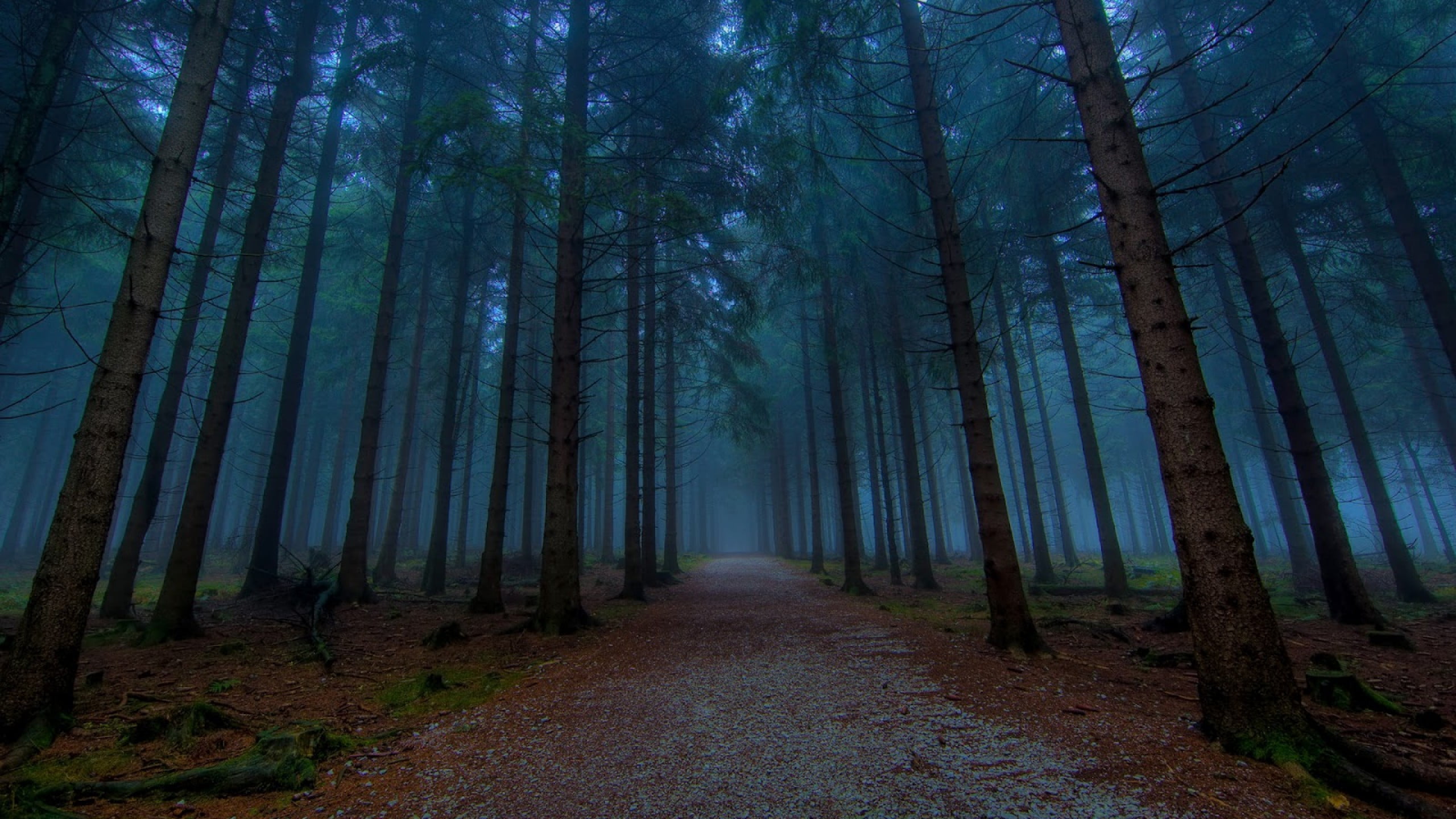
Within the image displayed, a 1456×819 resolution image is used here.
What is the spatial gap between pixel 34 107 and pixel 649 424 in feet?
31.5

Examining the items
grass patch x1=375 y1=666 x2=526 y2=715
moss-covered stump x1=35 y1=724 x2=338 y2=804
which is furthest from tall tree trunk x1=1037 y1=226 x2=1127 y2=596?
moss-covered stump x1=35 y1=724 x2=338 y2=804

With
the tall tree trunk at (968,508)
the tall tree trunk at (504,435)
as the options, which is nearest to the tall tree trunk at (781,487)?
the tall tree trunk at (968,508)

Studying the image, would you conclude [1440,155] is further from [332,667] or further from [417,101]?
[417,101]

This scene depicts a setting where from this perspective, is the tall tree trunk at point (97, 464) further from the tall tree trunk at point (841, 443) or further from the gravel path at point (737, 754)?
the tall tree trunk at point (841, 443)

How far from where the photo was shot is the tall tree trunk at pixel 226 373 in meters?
6.23

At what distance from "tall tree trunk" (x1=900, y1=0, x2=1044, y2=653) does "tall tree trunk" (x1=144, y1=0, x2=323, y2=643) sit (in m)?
7.74

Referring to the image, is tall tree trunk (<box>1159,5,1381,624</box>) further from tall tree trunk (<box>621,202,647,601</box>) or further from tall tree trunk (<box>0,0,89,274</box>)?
tall tree trunk (<box>0,0,89,274</box>)

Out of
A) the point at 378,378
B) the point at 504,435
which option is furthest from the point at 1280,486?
the point at 378,378

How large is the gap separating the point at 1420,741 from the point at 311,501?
30.2 metres

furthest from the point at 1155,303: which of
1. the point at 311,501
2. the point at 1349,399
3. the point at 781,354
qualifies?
the point at 311,501

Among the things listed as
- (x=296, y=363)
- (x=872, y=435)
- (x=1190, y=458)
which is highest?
(x=296, y=363)

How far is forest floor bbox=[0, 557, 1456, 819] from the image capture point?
2.44m

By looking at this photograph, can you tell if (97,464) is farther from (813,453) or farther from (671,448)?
(813,453)

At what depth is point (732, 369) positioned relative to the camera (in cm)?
1482
